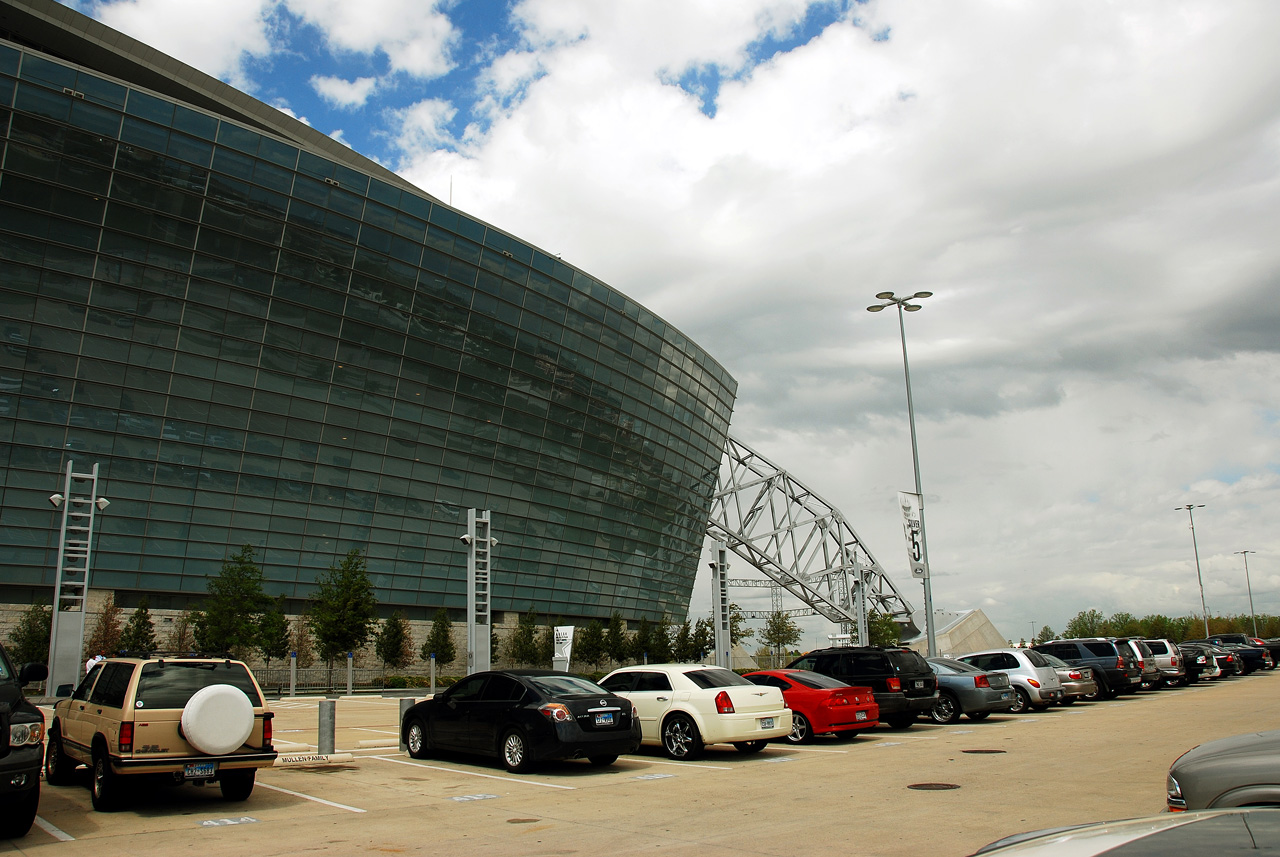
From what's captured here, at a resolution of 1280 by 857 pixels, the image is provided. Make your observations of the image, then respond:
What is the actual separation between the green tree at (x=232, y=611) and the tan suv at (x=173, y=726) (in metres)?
31.1

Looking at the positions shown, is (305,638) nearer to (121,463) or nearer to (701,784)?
(121,463)

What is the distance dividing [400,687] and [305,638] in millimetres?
5698

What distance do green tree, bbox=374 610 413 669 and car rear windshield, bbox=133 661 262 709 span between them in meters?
37.1

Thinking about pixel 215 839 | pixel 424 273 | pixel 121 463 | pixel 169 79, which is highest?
pixel 169 79

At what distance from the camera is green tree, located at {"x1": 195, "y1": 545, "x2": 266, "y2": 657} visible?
129 feet

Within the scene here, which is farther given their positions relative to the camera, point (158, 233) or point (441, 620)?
point (441, 620)

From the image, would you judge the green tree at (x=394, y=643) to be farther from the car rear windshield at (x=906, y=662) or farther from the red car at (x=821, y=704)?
the red car at (x=821, y=704)

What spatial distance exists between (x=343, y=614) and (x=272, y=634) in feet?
11.4

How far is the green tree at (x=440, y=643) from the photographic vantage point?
48594 millimetres

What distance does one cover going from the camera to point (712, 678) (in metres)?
14.9

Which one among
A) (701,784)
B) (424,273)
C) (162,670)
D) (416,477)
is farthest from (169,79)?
(701,784)

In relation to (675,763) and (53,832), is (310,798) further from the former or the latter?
(675,763)

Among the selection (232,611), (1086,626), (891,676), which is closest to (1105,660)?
(891,676)

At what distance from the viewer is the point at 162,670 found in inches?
416
